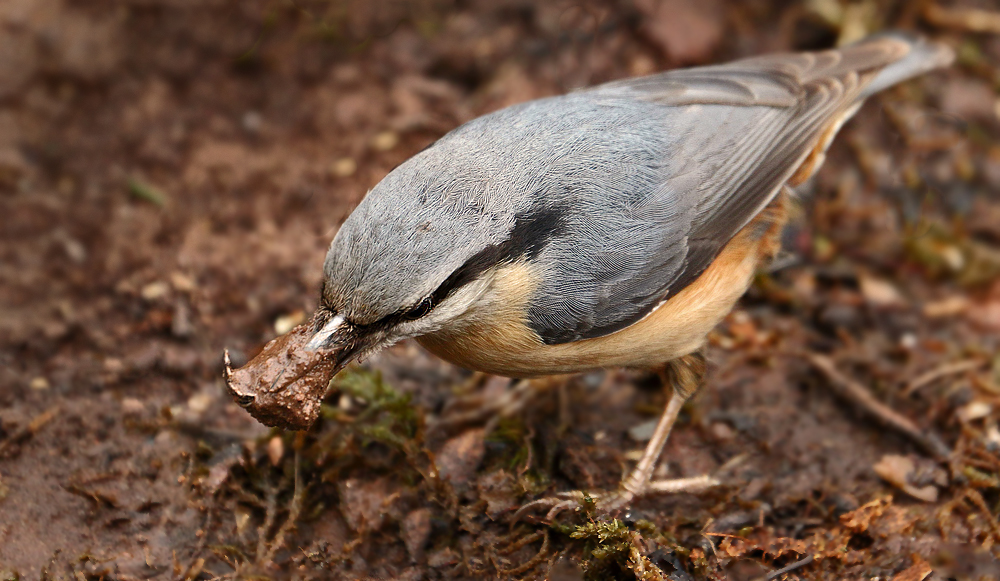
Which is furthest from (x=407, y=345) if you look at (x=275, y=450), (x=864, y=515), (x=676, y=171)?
(x=864, y=515)

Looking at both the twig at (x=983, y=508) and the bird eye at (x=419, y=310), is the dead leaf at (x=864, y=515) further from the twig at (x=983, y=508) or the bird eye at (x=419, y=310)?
the bird eye at (x=419, y=310)

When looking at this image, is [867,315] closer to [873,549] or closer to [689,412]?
[689,412]

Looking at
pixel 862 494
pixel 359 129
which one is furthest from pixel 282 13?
pixel 862 494

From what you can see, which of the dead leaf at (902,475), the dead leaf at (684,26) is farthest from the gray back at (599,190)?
the dead leaf at (684,26)

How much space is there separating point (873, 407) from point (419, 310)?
9.51 ft

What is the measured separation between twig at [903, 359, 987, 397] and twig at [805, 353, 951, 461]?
23 centimetres

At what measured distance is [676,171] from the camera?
14.5 ft

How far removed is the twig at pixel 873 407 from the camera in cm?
494

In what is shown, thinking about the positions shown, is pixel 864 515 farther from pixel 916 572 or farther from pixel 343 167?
pixel 343 167

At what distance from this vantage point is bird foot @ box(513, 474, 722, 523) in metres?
4.30

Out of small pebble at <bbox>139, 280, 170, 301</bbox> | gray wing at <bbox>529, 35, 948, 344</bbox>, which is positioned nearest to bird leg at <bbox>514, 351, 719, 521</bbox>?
gray wing at <bbox>529, 35, 948, 344</bbox>

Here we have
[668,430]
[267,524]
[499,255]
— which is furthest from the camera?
[668,430]

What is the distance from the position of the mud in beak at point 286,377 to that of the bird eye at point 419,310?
28 cm

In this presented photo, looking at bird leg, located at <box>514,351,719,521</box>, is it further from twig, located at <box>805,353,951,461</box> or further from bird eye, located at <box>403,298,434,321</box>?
bird eye, located at <box>403,298,434,321</box>
